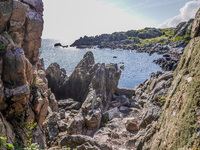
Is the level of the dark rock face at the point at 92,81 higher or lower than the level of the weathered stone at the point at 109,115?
higher

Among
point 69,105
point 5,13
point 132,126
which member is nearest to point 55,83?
point 69,105

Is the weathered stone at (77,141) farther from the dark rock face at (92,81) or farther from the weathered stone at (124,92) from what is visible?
the weathered stone at (124,92)

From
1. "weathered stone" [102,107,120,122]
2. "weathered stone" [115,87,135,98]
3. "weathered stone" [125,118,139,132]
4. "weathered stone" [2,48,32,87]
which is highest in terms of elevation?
"weathered stone" [2,48,32,87]

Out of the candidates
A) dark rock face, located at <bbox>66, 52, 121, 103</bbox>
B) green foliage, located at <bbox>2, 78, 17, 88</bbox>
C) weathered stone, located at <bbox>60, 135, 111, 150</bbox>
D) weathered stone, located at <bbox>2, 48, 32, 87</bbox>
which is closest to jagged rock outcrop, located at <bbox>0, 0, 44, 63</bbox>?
weathered stone, located at <bbox>2, 48, 32, 87</bbox>

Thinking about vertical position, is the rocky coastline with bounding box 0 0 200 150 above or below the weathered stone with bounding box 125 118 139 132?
above

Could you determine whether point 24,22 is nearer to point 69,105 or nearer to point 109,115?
point 109,115

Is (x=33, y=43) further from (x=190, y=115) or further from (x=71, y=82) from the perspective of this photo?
(x=71, y=82)

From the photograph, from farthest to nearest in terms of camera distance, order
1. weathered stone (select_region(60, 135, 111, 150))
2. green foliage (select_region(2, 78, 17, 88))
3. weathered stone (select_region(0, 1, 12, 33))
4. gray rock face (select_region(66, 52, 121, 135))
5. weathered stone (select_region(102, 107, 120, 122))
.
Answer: weathered stone (select_region(102, 107, 120, 122))
gray rock face (select_region(66, 52, 121, 135))
weathered stone (select_region(60, 135, 111, 150))
weathered stone (select_region(0, 1, 12, 33))
green foliage (select_region(2, 78, 17, 88))

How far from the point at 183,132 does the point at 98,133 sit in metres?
15.7

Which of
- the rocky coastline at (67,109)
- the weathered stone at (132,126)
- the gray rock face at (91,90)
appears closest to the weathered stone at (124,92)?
the gray rock face at (91,90)

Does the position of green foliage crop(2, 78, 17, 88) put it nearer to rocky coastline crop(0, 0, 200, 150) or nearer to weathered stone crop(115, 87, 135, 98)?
rocky coastline crop(0, 0, 200, 150)

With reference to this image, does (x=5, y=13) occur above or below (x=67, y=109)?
above

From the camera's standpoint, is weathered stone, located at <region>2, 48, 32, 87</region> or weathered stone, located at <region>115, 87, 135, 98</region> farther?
weathered stone, located at <region>115, 87, 135, 98</region>

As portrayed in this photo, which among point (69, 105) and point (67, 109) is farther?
point (69, 105)
